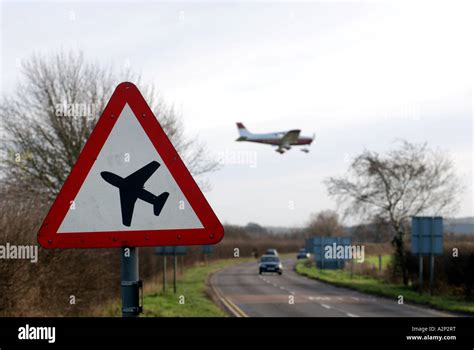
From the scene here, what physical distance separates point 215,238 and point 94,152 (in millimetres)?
750

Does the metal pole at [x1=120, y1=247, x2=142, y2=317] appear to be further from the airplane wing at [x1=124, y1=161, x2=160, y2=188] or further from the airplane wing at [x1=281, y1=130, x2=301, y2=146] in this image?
the airplane wing at [x1=281, y1=130, x2=301, y2=146]

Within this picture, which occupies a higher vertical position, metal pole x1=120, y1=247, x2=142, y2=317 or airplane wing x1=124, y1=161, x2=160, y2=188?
airplane wing x1=124, y1=161, x2=160, y2=188

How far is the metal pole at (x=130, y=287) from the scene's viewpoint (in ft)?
11.0

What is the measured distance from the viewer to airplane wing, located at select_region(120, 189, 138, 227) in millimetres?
3426

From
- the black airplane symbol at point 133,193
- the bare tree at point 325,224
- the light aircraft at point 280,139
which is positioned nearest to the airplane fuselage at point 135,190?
the black airplane symbol at point 133,193

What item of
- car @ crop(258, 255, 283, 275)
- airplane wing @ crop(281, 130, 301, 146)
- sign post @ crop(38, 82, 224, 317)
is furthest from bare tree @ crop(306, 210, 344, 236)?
sign post @ crop(38, 82, 224, 317)

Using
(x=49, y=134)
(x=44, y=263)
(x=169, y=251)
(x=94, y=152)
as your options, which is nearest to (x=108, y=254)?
(x=44, y=263)

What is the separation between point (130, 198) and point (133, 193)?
3 cm

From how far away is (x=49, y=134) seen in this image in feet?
93.7

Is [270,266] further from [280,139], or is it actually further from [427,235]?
[280,139]

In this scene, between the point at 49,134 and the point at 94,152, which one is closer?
the point at 94,152

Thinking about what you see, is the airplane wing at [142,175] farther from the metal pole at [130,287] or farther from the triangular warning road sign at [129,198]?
the metal pole at [130,287]

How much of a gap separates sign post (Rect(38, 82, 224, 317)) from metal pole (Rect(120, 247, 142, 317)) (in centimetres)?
2
